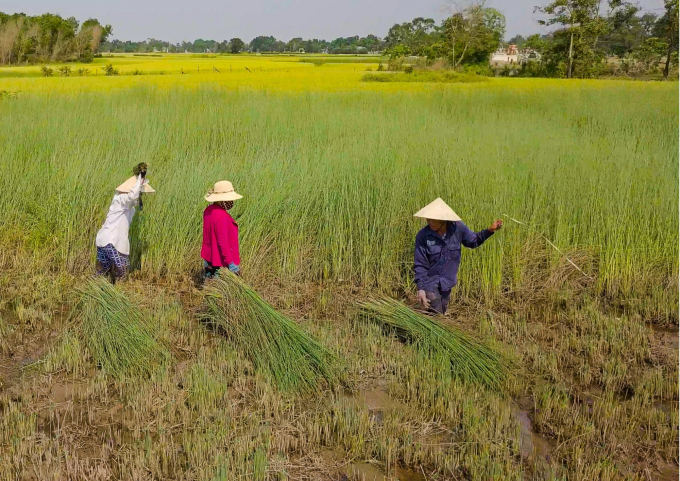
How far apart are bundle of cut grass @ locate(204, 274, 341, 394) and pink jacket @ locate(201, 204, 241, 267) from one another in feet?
0.97

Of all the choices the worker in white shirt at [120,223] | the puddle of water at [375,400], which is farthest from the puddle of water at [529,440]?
the worker in white shirt at [120,223]

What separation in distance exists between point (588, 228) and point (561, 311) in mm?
1179

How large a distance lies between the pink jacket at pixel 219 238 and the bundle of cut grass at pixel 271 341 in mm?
295

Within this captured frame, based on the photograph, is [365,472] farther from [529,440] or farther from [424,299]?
[424,299]

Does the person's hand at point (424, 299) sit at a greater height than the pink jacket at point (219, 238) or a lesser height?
lesser

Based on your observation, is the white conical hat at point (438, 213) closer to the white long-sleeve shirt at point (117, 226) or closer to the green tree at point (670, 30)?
the white long-sleeve shirt at point (117, 226)

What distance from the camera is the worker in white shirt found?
4184 mm

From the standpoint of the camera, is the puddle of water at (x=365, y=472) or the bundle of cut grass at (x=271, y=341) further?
the bundle of cut grass at (x=271, y=341)

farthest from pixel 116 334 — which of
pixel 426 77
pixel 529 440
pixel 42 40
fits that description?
pixel 42 40

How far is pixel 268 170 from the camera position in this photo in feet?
18.7

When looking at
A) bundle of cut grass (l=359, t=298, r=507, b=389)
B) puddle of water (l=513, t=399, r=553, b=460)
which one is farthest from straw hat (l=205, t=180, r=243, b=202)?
puddle of water (l=513, t=399, r=553, b=460)

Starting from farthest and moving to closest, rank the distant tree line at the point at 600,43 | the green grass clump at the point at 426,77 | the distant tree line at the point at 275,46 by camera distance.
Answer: the distant tree line at the point at 275,46 < the distant tree line at the point at 600,43 < the green grass clump at the point at 426,77

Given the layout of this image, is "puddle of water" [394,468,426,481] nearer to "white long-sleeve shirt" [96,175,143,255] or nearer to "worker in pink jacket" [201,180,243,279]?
"worker in pink jacket" [201,180,243,279]

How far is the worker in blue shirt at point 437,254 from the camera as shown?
12.4ft
